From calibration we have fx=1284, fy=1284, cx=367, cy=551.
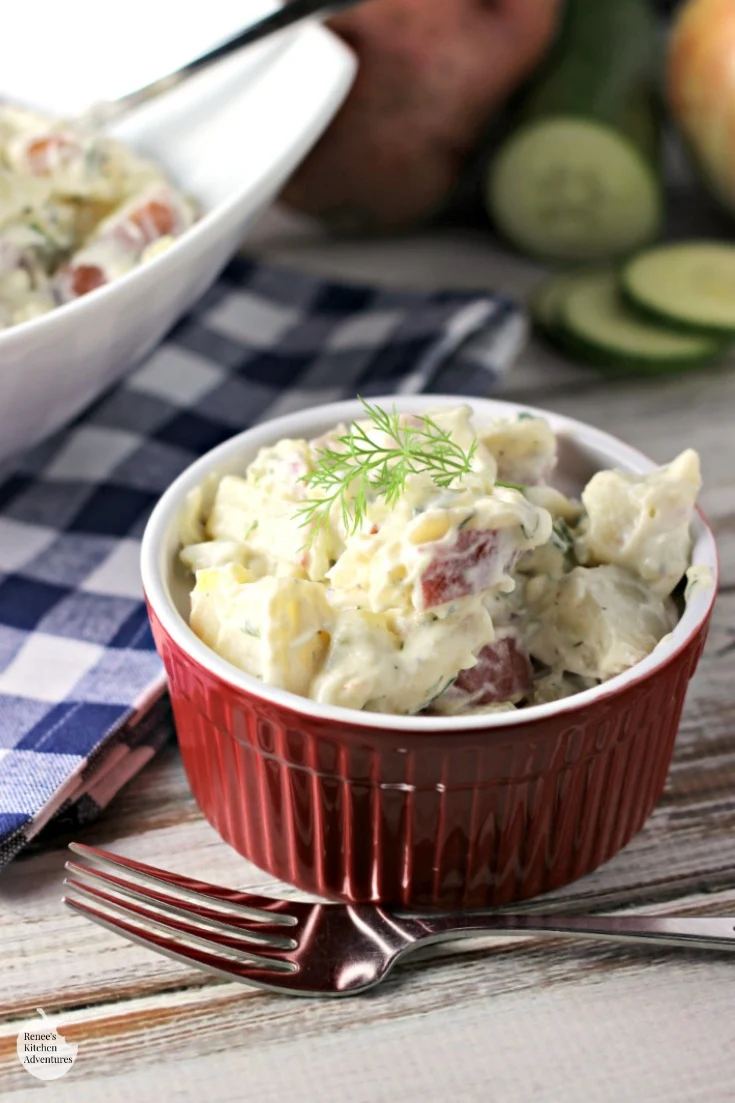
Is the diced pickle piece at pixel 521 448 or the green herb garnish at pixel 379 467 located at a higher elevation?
the green herb garnish at pixel 379 467

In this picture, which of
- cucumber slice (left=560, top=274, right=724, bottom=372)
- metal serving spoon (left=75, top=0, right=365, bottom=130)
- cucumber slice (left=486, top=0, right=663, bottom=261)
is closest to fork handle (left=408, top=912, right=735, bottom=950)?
cucumber slice (left=560, top=274, right=724, bottom=372)

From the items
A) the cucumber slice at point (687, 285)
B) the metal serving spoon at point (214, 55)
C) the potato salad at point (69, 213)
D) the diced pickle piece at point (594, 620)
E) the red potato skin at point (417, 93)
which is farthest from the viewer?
the red potato skin at point (417, 93)

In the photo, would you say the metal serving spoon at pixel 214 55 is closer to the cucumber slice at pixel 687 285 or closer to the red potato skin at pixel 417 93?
the red potato skin at pixel 417 93

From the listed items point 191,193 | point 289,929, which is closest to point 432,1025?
point 289,929

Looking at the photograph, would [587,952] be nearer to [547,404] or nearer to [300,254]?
[547,404]

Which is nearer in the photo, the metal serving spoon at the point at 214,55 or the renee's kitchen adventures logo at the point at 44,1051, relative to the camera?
the renee's kitchen adventures logo at the point at 44,1051

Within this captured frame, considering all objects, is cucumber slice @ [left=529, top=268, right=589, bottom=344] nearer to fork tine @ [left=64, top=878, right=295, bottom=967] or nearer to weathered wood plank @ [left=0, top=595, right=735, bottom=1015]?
weathered wood plank @ [left=0, top=595, right=735, bottom=1015]

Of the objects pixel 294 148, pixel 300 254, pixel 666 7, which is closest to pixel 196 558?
pixel 294 148

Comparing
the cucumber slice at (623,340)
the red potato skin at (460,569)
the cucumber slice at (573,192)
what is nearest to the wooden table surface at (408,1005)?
the red potato skin at (460,569)
